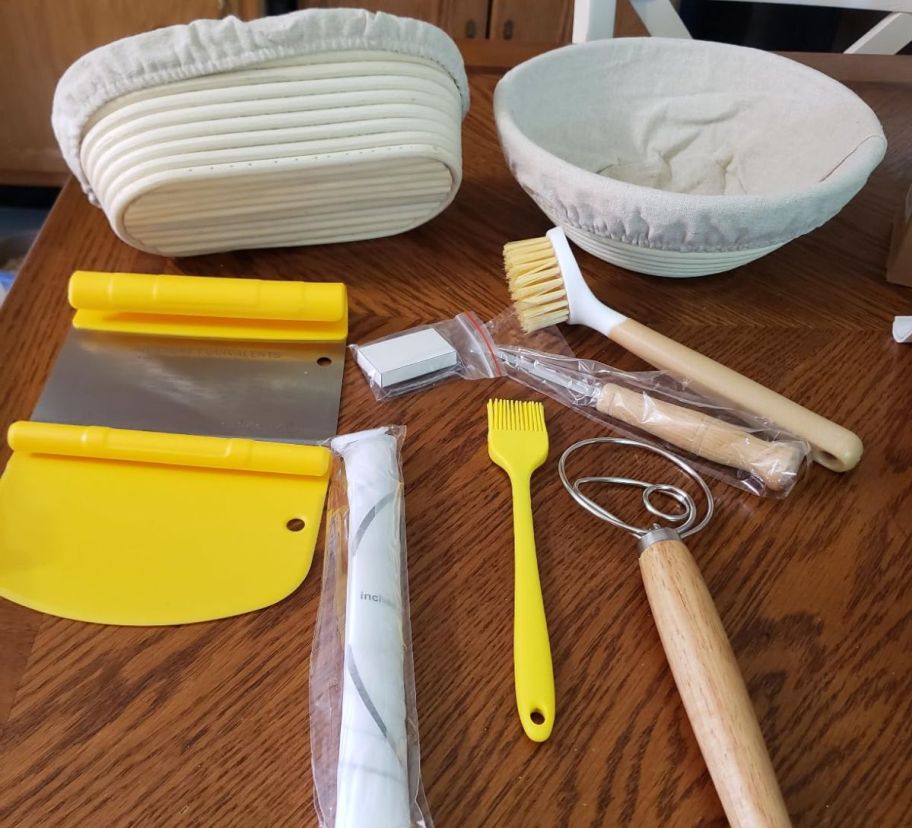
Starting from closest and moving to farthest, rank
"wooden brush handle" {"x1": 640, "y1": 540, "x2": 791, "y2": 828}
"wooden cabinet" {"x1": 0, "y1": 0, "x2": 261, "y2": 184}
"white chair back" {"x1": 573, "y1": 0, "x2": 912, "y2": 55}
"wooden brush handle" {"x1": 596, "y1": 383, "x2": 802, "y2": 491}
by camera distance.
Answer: "wooden brush handle" {"x1": 640, "y1": 540, "x2": 791, "y2": 828}
"wooden brush handle" {"x1": 596, "y1": 383, "x2": 802, "y2": 491}
"white chair back" {"x1": 573, "y1": 0, "x2": 912, "y2": 55}
"wooden cabinet" {"x1": 0, "y1": 0, "x2": 261, "y2": 184}

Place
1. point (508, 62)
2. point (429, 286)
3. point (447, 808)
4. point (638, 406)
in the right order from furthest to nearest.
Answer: point (508, 62) → point (429, 286) → point (638, 406) → point (447, 808)

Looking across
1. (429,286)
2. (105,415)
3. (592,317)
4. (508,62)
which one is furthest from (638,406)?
(508,62)

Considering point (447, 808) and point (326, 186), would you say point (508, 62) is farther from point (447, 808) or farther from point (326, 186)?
point (447, 808)

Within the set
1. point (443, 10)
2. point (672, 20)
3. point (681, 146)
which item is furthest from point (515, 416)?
point (443, 10)

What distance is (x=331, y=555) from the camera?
41cm

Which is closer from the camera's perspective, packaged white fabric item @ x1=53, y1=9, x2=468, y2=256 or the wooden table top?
the wooden table top

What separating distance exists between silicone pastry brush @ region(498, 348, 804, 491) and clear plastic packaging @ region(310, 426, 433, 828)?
0.13 meters

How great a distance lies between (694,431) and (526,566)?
0.42ft

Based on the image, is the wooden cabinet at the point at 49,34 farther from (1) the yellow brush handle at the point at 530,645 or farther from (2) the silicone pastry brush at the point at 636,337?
(1) the yellow brush handle at the point at 530,645

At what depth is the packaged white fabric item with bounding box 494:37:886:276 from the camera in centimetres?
49

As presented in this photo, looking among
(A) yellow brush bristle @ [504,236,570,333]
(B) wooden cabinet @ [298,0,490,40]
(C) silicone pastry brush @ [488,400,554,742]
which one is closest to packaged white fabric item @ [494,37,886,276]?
(A) yellow brush bristle @ [504,236,570,333]

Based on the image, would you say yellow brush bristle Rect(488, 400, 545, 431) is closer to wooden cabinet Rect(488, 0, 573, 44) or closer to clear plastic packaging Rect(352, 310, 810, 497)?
clear plastic packaging Rect(352, 310, 810, 497)

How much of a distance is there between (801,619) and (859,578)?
0.04 m

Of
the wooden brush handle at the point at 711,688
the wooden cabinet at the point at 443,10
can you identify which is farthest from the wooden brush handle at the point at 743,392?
the wooden cabinet at the point at 443,10
